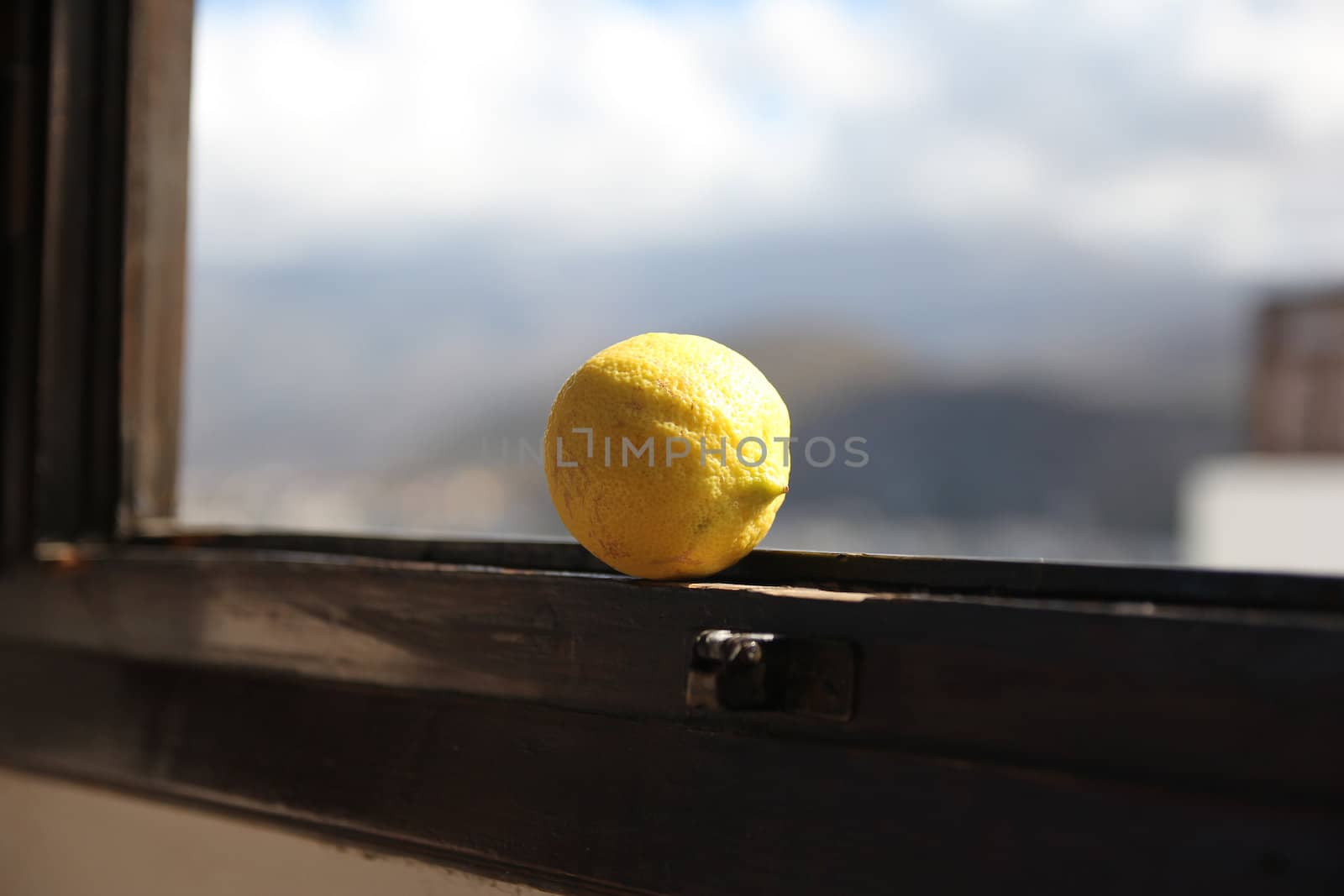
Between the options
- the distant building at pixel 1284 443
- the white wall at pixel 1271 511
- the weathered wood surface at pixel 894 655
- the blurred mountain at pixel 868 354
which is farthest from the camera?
the distant building at pixel 1284 443

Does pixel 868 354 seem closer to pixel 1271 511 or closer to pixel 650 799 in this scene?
pixel 1271 511

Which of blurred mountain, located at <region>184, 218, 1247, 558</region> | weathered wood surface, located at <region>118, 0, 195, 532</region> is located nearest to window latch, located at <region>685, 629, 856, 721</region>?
weathered wood surface, located at <region>118, 0, 195, 532</region>

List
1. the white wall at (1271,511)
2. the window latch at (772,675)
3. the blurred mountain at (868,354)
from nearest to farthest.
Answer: the window latch at (772,675) → the blurred mountain at (868,354) → the white wall at (1271,511)

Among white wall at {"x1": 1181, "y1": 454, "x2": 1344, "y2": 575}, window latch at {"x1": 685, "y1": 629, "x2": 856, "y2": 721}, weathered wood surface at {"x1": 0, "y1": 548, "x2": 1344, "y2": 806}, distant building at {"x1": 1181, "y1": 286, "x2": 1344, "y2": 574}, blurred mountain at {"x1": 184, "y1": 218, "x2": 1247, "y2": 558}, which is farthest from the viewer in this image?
distant building at {"x1": 1181, "y1": 286, "x2": 1344, "y2": 574}

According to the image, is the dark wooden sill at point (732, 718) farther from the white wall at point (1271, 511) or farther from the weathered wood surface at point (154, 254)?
the white wall at point (1271, 511)

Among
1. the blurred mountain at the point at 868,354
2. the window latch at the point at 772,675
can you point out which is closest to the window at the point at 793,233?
the blurred mountain at the point at 868,354

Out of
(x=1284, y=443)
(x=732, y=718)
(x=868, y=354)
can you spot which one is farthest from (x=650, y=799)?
(x=1284, y=443)

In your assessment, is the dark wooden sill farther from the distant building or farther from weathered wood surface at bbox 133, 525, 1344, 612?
the distant building
